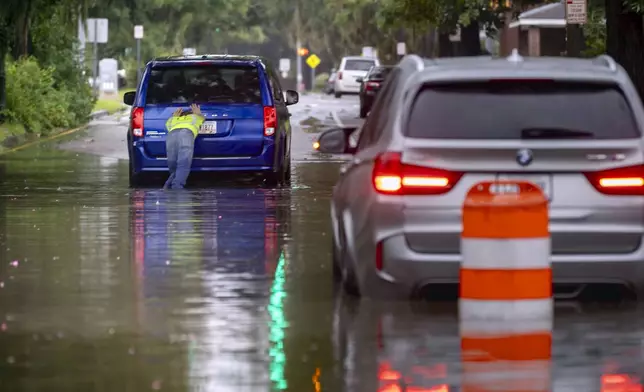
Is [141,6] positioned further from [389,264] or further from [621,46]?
[389,264]

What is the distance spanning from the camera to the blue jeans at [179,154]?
77.2ft

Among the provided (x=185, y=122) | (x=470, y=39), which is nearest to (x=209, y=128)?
(x=185, y=122)

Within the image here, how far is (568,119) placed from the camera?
472 inches

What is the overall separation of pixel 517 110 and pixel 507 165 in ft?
1.51

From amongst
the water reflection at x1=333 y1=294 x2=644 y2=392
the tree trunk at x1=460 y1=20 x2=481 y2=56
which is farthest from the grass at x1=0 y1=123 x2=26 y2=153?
the water reflection at x1=333 y1=294 x2=644 y2=392

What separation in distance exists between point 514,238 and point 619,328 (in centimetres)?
87

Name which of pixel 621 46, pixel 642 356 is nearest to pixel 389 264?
pixel 642 356

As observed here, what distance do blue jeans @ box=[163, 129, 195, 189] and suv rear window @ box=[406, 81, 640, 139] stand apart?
11676 mm

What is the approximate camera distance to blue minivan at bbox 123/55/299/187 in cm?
2409

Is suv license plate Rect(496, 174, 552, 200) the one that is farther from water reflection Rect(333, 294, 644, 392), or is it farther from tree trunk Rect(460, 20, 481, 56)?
tree trunk Rect(460, 20, 481, 56)

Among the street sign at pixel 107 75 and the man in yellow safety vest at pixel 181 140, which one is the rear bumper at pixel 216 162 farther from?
the street sign at pixel 107 75

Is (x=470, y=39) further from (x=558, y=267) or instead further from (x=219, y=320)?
(x=219, y=320)

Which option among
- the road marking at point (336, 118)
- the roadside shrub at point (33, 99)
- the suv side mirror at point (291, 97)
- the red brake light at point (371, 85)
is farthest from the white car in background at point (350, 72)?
the suv side mirror at point (291, 97)

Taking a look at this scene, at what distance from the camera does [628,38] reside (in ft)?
104
